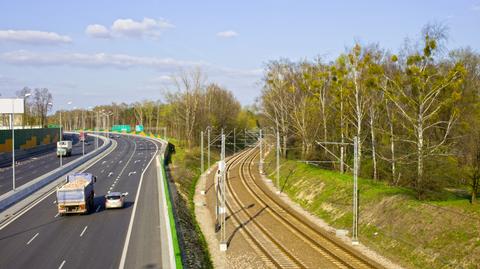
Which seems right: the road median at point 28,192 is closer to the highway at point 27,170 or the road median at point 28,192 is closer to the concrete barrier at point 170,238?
the highway at point 27,170

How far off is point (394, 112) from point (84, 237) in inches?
1225

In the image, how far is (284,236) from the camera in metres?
34.8

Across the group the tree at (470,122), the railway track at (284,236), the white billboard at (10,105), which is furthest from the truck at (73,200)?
the tree at (470,122)

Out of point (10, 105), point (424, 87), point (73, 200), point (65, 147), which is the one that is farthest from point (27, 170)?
point (424, 87)

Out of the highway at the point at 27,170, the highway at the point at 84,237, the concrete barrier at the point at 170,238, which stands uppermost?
the highway at the point at 27,170

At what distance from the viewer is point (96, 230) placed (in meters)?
30.7

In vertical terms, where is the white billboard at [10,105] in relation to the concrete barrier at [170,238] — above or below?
above

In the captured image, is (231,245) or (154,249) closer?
(154,249)

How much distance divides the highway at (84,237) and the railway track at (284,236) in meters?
7.20

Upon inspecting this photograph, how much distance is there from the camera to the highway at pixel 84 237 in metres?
23.7

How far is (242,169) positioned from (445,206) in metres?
49.5

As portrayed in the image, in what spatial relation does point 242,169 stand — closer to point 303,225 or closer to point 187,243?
point 303,225

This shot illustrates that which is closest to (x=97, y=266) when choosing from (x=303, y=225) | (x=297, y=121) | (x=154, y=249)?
(x=154, y=249)

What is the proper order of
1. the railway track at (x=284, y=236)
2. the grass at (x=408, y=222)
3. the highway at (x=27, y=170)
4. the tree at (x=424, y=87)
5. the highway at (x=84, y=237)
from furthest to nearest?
the highway at (x=27, y=170) → the tree at (x=424, y=87) → the railway track at (x=284, y=236) → the grass at (x=408, y=222) → the highway at (x=84, y=237)
